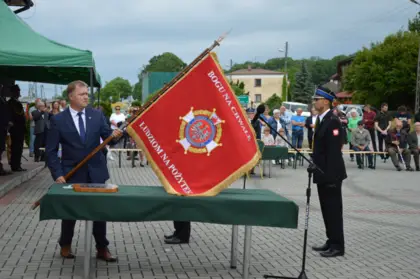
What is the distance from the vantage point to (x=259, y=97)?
132 meters

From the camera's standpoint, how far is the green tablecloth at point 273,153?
17.6 metres

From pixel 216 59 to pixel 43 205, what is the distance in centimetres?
216

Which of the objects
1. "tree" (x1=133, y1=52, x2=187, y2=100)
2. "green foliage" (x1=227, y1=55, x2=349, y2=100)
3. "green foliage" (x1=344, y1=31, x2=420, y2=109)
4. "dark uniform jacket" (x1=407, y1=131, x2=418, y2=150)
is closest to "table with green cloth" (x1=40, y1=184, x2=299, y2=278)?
"dark uniform jacket" (x1=407, y1=131, x2=418, y2=150)

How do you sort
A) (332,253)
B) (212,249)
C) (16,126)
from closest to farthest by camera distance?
1. (332,253)
2. (212,249)
3. (16,126)

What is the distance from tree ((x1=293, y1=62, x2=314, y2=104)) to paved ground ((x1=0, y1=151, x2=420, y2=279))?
100 meters

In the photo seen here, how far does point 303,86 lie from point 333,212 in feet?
346

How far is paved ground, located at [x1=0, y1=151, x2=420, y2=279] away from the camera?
6.99 metres

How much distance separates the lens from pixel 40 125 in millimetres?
19984

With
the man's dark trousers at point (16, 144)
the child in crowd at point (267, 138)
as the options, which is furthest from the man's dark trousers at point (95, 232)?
the child in crowd at point (267, 138)

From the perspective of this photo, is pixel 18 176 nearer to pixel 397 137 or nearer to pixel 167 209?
pixel 167 209

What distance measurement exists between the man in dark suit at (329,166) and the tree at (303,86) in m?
104

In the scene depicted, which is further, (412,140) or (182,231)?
(412,140)

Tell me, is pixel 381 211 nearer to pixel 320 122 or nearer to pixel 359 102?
pixel 320 122

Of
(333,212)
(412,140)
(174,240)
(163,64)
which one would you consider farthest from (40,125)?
(163,64)
